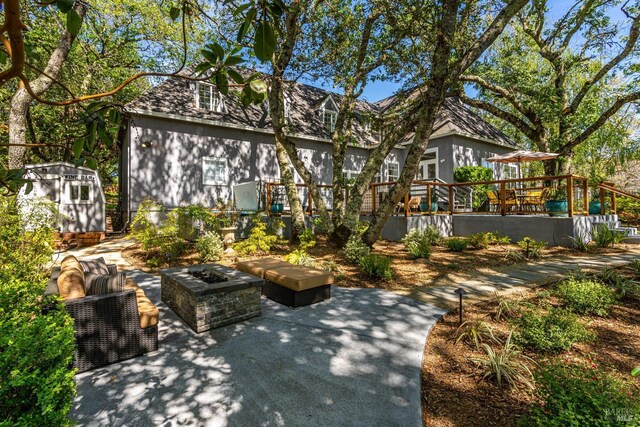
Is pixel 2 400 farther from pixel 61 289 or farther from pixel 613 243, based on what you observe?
pixel 613 243

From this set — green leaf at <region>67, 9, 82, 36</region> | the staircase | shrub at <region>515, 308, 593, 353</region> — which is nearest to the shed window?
green leaf at <region>67, 9, 82, 36</region>

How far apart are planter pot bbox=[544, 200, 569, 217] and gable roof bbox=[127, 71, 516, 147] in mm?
6459

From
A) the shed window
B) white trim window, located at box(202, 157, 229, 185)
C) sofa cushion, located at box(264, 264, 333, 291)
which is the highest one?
white trim window, located at box(202, 157, 229, 185)

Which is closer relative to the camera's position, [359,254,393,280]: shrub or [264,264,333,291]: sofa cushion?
[264,264,333,291]: sofa cushion

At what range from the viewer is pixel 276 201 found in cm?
1156

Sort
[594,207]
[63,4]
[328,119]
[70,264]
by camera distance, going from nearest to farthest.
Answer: [63,4] → [70,264] → [594,207] → [328,119]

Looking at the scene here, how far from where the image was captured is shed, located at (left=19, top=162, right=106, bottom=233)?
10.8m

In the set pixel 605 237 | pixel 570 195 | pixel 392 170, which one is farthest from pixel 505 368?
pixel 392 170

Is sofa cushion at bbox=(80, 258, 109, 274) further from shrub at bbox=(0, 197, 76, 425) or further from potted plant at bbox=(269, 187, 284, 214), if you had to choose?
potted plant at bbox=(269, 187, 284, 214)

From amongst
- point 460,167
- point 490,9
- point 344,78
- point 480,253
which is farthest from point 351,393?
point 460,167

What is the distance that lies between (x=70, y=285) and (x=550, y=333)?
195 inches

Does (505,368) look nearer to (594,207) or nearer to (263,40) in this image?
(263,40)

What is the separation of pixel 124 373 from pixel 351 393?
7.18 feet

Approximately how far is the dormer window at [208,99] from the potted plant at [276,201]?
5523mm
